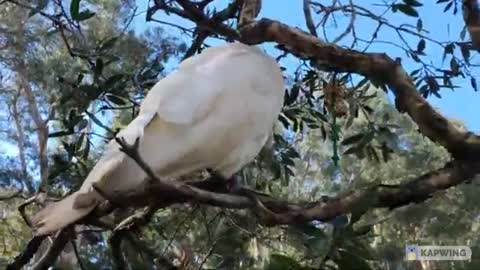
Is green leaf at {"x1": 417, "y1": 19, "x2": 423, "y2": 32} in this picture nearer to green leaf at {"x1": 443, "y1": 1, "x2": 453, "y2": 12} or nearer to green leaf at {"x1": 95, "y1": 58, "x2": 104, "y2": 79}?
green leaf at {"x1": 443, "y1": 1, "x2": 453, "y2": 12}

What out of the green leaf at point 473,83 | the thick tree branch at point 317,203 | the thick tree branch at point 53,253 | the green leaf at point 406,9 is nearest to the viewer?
the thick tree branch at point 317,203

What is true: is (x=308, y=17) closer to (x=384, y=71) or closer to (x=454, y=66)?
(x=384, y=71)

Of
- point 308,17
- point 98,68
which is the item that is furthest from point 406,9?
point 98,68

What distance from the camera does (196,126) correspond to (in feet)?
3.43

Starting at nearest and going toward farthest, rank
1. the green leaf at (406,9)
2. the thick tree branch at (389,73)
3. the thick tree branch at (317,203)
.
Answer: the thick tree branch at (317,203) < the thick tree branch at (389,73) < the green leaf at (406,9)

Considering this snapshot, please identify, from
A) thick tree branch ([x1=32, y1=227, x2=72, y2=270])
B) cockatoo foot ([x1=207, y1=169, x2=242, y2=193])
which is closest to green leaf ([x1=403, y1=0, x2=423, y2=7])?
cockatoo foot ([x1=207, y1=169, x2=242, y2=193])

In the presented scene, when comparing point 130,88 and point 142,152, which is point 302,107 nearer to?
point 130,88

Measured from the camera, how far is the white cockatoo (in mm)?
921

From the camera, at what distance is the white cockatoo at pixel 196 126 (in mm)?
921

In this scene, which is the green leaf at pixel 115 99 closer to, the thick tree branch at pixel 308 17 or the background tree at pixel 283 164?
the background tree at pixel 283 164

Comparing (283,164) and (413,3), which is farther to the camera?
(283,164)

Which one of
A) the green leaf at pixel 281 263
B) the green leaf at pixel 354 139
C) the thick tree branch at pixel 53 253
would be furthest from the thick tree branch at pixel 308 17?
the green leaf at pixel 281 263

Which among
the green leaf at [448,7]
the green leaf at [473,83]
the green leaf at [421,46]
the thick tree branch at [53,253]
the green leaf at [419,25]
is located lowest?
the thick tree branch at [53,253]

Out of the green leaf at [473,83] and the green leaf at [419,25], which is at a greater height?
the green leaf at [419,25]
